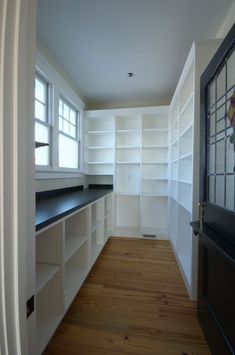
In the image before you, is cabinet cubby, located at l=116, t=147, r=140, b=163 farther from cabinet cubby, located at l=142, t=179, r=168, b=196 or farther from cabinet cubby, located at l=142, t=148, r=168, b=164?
cabinet cubby, located at l=142, t=179, r=168, b=196

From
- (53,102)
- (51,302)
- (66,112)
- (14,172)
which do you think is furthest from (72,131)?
(14,172)

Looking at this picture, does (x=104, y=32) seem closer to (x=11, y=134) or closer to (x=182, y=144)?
(x=182, y=144)

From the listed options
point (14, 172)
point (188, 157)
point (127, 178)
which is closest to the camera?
point (14, 172)

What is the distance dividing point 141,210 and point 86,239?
5.71ft

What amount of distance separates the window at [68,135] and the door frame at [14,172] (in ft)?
8.24

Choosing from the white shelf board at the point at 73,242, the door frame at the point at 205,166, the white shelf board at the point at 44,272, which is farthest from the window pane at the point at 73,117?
the white shelf board at the point at 44,272

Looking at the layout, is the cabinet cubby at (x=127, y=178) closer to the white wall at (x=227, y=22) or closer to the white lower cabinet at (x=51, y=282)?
the white lower cabinet at (x=51, y=282)

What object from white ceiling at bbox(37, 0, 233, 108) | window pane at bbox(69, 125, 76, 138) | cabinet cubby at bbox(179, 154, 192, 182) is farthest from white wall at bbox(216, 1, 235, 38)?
window pane at bbox(69, 125, 76, 138)

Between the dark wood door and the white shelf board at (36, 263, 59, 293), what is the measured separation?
112 centimetres

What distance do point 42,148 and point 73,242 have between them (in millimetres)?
1264

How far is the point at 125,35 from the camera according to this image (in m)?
2.06

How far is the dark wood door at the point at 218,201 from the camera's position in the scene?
3.42 ft

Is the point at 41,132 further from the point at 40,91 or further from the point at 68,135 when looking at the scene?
the point at 68,135

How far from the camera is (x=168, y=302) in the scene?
5.83 ft
